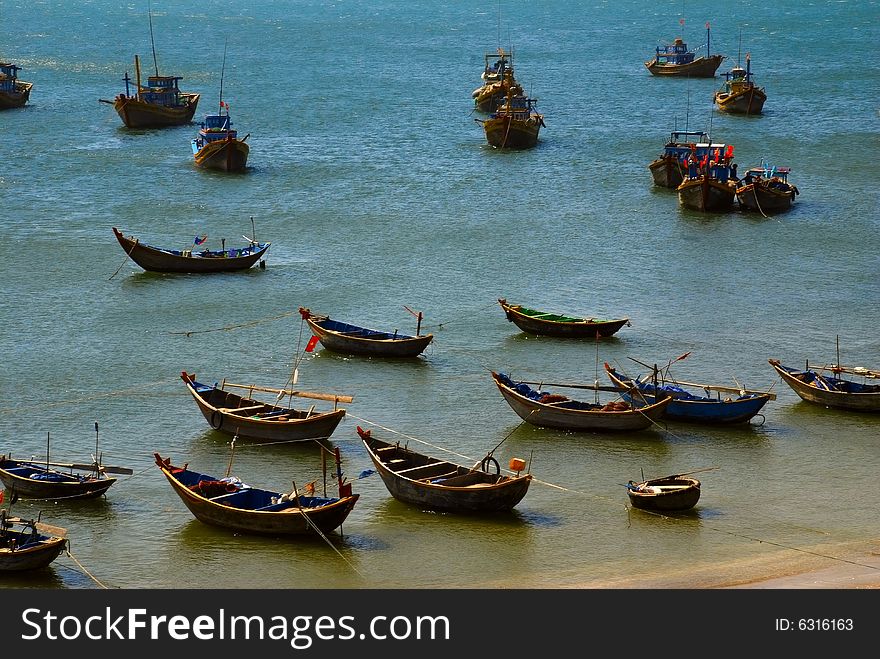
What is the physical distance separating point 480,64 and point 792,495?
345 ft

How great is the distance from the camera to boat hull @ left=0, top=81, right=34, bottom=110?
108 metres

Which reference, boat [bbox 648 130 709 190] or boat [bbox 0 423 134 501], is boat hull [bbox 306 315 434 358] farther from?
boat [bbox 648 130 709 190]

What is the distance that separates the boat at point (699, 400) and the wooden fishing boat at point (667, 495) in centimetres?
600

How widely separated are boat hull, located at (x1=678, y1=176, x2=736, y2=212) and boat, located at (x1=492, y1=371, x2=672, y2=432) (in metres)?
31.1

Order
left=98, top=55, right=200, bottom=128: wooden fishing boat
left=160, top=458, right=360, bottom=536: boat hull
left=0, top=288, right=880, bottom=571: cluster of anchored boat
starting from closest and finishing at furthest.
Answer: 1. left=160, top=458, right=360, bottom=536: boat hull
2. left=0, top=288, right=880, bottom=571: cluster of anchored boat
3. left=98, top=55, right=200, bottom=128: wooden fishing boat

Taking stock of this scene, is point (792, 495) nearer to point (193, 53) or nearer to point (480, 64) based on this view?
point (480, 64)

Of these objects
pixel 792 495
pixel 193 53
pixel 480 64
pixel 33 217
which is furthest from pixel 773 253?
pixel 193 53

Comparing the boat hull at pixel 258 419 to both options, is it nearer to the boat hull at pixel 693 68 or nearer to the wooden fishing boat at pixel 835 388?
the wooden fishing boat at pixel 835 388

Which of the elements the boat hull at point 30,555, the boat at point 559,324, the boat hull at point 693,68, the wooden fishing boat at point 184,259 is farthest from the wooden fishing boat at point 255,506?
the boat hull at point 693,68

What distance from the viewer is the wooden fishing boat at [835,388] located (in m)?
45.8

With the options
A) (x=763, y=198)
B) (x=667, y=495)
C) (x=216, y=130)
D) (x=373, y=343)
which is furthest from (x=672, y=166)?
(x=667, y=495)

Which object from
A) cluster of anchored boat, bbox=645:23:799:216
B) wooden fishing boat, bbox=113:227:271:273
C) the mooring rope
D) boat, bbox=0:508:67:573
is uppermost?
cluster of anchored boat, bbox=645:23:799:216

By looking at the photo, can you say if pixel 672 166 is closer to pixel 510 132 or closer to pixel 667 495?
pixel 510 132

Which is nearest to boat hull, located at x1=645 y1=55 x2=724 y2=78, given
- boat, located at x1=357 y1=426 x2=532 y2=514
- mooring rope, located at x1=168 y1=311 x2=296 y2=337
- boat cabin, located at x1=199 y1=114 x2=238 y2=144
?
boat cabin, located at x1=199 y1=114 x2=238 y2=144
